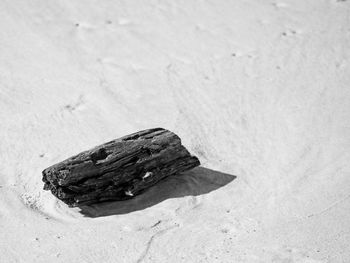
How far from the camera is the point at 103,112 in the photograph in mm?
5883

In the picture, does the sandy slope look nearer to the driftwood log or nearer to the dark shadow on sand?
the dark shadow on sand

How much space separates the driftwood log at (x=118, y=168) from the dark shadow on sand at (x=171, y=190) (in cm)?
9

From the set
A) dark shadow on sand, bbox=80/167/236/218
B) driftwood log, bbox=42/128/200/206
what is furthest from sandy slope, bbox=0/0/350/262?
driftwood log, bbox=42/128/200/206

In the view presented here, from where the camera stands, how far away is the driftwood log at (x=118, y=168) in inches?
176

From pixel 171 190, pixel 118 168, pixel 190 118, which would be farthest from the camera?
pixel 190 118

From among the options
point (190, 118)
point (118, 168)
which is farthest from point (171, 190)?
point (190, 118)

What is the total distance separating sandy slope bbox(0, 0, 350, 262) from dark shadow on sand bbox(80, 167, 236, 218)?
14 millimetres

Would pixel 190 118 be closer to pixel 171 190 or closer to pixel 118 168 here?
pixel 171 190

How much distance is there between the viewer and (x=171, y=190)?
4.94m

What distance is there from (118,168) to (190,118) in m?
1.48

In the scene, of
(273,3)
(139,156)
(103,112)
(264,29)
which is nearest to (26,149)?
(103,112)

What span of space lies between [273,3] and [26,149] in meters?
3.97

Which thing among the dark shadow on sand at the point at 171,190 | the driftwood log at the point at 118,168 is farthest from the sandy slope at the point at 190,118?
the driftwood log at the point at 118,168

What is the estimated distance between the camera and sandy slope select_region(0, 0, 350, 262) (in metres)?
4.39
